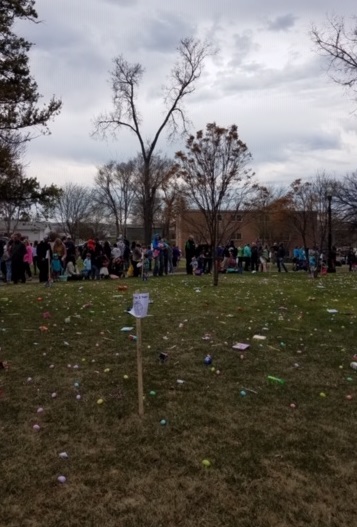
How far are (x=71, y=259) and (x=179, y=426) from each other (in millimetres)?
13050

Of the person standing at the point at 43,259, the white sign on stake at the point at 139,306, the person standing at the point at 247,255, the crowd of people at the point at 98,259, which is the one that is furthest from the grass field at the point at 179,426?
the person standing at the point at 247,255

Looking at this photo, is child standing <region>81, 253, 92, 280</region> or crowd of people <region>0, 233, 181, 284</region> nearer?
crowd of people <region>0, 233, 181, 284</region>

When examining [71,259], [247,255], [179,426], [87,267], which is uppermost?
[71,259]

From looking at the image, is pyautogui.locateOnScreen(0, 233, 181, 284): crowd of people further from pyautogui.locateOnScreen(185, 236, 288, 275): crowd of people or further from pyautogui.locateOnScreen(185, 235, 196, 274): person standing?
pyautogui.locateOnScreen(185, 236, 288, 275): crowd of people

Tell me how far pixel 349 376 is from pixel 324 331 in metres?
2.18

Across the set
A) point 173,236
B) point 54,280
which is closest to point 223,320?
point 54,280

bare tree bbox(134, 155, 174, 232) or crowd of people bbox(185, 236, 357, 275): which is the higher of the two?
bare tree bbox(134, 155, 174, 232)

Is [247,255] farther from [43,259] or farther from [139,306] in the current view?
[139,306]

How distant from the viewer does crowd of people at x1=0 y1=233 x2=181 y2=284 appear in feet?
48.1

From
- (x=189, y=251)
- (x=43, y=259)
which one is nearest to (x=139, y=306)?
(x=43, y=259)

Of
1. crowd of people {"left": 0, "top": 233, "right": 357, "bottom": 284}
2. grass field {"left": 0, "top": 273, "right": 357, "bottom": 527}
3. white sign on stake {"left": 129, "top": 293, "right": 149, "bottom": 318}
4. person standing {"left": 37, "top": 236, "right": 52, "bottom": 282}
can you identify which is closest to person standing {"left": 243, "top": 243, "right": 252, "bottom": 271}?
crowd of people {"left": 0, "top": 233, "right": 357, "bottom": 284}

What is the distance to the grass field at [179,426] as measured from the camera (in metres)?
2.88

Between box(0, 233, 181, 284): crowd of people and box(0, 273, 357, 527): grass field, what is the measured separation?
23.2 feet

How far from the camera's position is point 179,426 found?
13.0ft
